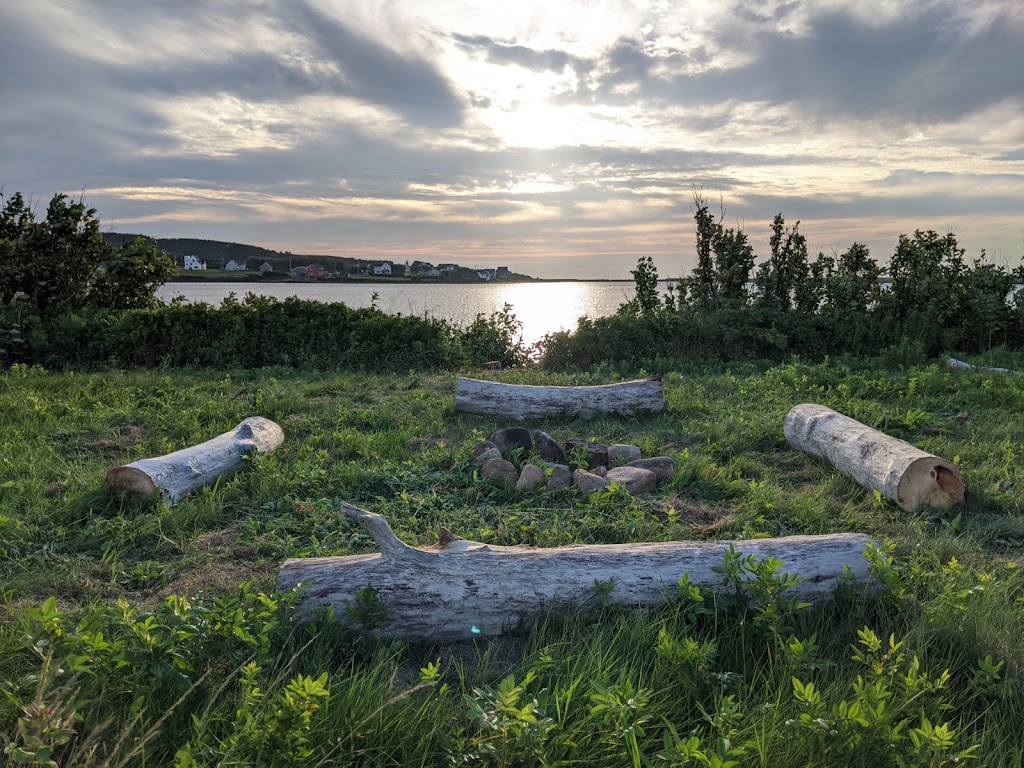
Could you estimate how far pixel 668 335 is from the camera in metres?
12.9

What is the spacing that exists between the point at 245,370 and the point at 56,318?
3.87 metres

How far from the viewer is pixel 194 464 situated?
578 cm

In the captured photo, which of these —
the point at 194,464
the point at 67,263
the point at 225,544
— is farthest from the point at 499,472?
the point at 67,263

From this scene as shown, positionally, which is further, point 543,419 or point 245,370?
point 245,370

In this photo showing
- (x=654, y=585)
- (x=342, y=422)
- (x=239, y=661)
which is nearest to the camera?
(x=239, y=661)

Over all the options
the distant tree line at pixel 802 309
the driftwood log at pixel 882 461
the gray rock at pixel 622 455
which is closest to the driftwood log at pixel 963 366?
the distant tree line at pixel 802 309

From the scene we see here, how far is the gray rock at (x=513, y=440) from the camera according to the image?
6633 mm

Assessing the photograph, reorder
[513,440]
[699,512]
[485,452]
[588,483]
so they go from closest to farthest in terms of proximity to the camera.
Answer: [699,512]
[588,483]
[485,452]
[513,440]

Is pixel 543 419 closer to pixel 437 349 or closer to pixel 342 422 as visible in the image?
pixel 342 422

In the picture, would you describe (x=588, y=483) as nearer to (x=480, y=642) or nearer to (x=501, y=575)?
(x=501, y=575)

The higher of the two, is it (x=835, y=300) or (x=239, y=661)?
(x=835, y=300)

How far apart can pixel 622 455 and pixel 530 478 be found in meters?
1.14

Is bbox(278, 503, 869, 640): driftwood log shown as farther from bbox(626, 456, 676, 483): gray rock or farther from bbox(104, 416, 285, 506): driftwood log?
bbox(104, 416, 285, 506): driftwood log

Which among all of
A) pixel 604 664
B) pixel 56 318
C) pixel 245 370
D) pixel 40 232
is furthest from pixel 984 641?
pixel 40 232
